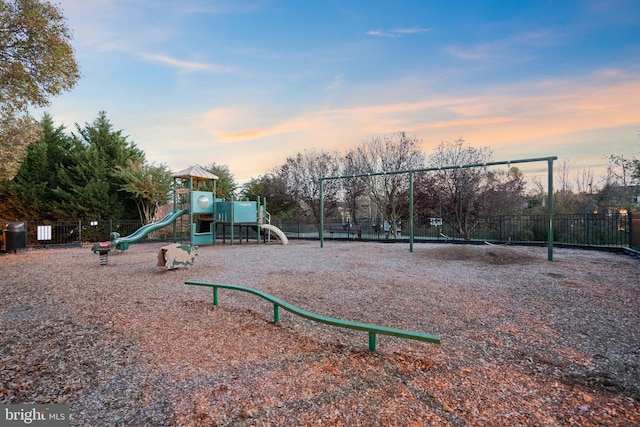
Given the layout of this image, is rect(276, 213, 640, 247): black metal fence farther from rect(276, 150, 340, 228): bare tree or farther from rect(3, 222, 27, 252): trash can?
rect(3, 222, 27, 252): trash can

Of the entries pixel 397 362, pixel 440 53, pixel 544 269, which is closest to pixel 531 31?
pixel 440 53

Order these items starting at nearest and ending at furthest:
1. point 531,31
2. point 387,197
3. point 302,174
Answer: point 531,31 → point 387,197 → point 302,174

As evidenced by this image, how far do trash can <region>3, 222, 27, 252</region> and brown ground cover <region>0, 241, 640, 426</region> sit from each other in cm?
784

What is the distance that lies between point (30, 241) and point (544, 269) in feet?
74.3

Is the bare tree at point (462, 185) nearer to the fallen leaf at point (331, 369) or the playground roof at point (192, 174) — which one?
the playground roof at point (192, 174)

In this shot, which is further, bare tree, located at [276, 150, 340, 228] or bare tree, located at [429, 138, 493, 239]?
bare tree, located at [276, 150, 340, 228]

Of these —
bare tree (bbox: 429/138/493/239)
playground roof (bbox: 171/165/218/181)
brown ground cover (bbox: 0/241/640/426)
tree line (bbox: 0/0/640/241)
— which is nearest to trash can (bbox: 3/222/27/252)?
tree line (bbox: 0/0/640/241)

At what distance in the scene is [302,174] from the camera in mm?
24906

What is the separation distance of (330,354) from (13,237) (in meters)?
14.3

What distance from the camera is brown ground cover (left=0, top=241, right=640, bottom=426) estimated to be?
2115 mm

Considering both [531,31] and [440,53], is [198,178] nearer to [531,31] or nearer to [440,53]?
Result: [440,53]

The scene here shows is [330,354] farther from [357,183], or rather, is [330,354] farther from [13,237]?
[357,183]

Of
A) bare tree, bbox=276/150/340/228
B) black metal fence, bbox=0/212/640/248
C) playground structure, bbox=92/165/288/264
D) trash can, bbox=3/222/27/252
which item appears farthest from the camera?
bare tree, bbox=276/150/340/228

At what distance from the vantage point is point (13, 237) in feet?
38.4
